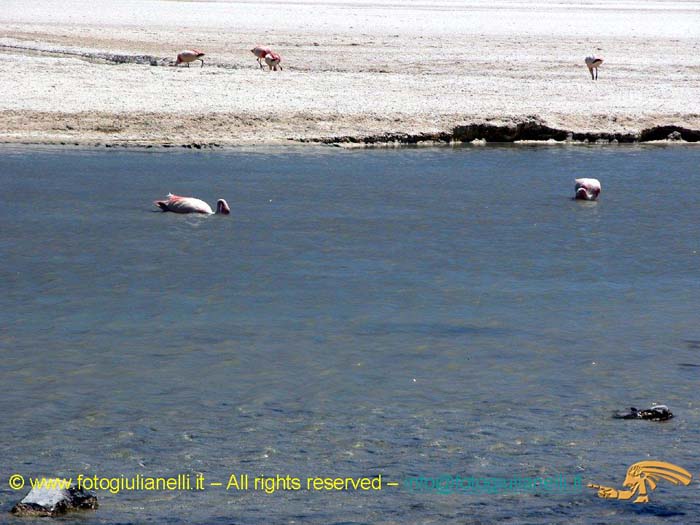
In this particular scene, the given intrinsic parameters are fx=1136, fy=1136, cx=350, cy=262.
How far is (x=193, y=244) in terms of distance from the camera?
11391mm

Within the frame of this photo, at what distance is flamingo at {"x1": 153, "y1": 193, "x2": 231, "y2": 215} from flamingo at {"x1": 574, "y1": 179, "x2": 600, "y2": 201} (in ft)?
13.9

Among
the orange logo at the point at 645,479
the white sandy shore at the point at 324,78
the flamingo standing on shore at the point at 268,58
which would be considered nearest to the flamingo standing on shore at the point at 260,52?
the flamingo standing on shore at the point at 268,58

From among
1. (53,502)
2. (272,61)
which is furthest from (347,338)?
(272,61)

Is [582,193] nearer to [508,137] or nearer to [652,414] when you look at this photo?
[508,137]

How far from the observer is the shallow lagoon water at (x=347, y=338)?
642cm

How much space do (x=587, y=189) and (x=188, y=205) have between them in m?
4.81

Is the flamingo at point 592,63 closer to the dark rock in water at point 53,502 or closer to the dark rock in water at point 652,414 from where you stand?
the dark rock in water at point 652,414

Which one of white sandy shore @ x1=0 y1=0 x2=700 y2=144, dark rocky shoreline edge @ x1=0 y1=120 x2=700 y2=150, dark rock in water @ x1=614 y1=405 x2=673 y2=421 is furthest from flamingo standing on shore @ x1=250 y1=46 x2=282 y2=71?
dark rock in water @ x1=614 y1=405 x2=673 y2=421

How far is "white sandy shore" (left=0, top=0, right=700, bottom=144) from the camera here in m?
18.0

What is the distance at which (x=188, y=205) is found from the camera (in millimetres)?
12414

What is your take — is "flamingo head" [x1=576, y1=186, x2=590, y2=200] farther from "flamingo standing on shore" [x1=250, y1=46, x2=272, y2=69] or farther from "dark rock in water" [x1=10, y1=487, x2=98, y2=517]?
"flamingo standing on shore" [x1=250, y1=46, x2=272, y2=69]

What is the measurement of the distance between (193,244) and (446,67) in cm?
1388

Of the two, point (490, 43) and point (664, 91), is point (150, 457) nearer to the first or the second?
point (664, 91)

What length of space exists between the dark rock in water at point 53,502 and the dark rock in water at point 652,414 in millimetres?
3375
